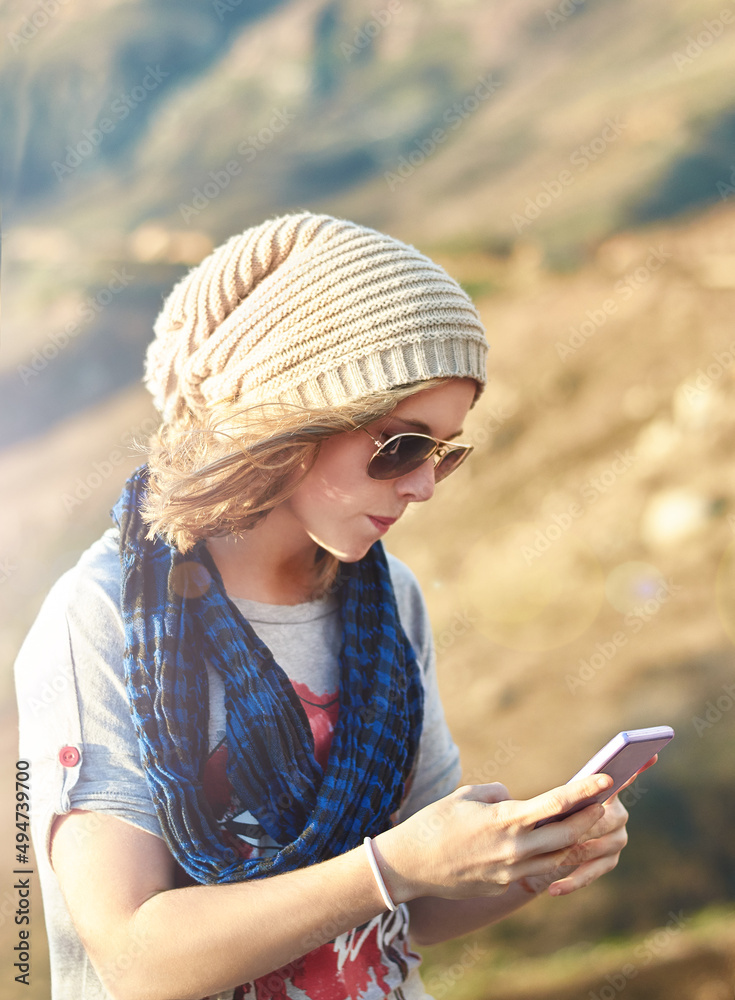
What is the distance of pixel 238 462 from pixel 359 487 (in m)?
0.20

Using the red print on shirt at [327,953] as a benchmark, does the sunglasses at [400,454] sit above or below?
above

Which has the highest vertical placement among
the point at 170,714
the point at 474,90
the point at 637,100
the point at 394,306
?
the point at 474,90

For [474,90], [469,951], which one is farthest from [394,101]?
[469,951]

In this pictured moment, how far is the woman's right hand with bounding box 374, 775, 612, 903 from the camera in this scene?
3.26 ft

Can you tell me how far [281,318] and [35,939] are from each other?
116 inches

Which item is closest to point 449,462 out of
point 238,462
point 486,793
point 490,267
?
point 238,462

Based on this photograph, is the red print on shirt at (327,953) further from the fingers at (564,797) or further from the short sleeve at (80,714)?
the fingers at (564,797)

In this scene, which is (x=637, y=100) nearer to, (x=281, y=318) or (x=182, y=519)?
(x=281, y=318)

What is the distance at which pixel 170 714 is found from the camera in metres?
1.06

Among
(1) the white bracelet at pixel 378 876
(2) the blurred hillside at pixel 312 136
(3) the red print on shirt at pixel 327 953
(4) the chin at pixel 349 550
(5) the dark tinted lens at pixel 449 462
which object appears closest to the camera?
(1) the white bracelet at pixel 378 876

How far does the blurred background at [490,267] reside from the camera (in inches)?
125

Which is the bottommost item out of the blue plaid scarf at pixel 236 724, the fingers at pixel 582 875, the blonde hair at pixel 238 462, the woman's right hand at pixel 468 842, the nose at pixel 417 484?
the fingers at pixel 582 875

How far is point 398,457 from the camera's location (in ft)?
4.05

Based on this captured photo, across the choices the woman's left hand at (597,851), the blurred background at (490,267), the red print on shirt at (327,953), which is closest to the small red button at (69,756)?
the red print on shirt at (327,953)
